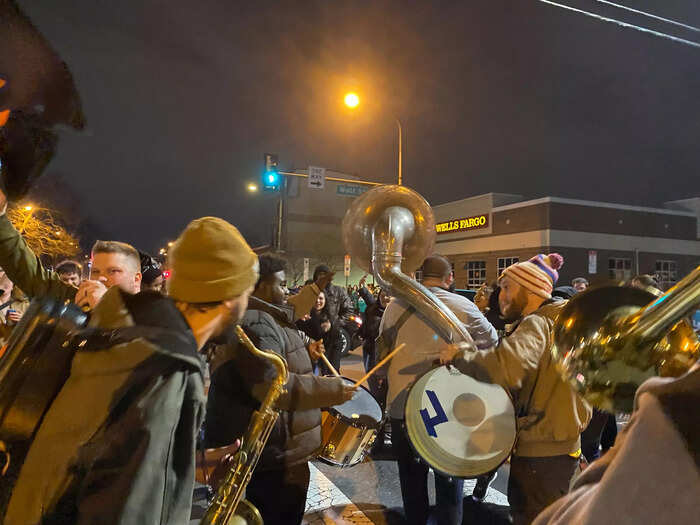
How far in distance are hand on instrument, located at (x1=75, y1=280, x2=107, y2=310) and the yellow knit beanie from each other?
1.10 metres

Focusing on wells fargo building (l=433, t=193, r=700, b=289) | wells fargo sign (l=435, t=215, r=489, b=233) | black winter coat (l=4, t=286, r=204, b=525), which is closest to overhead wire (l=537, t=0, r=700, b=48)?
black winter coat (l=4, t=286, r=204, b=525)

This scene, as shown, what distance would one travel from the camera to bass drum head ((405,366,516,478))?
106 inches

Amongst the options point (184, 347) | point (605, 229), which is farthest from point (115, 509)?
point (605, 229)

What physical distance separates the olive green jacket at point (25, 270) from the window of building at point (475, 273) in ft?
92.4

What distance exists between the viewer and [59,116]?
163 cm

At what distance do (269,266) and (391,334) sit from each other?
1183 millimetres

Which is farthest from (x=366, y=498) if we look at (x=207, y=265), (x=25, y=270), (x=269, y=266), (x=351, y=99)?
(x=351, y=99)

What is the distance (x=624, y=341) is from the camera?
1.19 metres

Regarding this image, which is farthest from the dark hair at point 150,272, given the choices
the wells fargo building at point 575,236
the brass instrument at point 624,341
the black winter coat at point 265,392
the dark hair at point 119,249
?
the wells fargo building at point 575,236

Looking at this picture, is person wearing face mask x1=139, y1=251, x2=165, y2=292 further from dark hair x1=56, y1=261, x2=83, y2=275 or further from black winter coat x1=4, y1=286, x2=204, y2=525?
black winter coat x1=4, y1=286, x2=204, y2=525

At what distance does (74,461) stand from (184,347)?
0.38 m

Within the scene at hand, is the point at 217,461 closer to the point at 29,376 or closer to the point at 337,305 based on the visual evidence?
the point at 29,376

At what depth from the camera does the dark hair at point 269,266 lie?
115 inches

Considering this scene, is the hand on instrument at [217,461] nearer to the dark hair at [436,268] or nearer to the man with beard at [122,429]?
the man with beard at [122,429]
